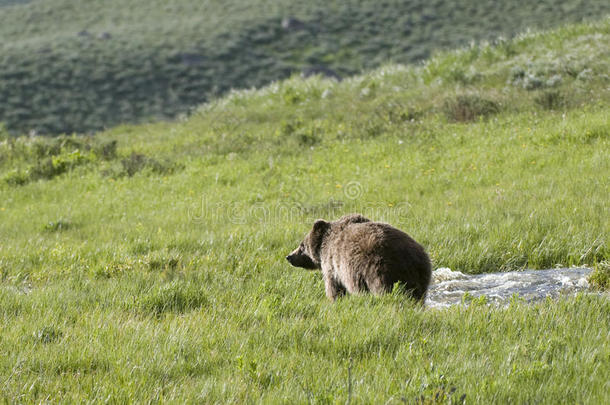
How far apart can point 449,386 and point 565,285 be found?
109 inches

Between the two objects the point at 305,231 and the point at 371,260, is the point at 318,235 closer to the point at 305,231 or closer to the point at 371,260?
the point at 371,260

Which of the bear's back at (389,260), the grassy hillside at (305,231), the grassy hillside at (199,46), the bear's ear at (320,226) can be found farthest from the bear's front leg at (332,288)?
the grassy hillside at (199,46)

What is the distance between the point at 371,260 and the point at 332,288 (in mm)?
851

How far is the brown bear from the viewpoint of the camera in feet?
15.9

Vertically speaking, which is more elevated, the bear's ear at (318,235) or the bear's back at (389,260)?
the bear's back at (389,260)

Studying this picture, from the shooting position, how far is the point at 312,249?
20.8 ft

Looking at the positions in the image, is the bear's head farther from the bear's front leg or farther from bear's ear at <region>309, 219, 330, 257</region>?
the bear's front leg

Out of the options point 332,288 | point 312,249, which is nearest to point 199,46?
point 312,249

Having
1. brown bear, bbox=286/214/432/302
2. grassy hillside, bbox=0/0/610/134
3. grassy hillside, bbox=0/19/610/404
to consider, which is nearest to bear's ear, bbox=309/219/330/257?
brown bear, bbox=286/214/432/302

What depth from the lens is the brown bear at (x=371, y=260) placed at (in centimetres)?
483

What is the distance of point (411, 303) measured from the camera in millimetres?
4648

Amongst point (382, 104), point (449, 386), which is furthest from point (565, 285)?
point (382, 104)

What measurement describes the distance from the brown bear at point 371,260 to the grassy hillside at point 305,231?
0.25 meters

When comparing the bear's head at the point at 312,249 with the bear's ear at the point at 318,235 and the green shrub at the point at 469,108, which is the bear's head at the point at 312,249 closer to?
the bear's ear at the point at 318,235
